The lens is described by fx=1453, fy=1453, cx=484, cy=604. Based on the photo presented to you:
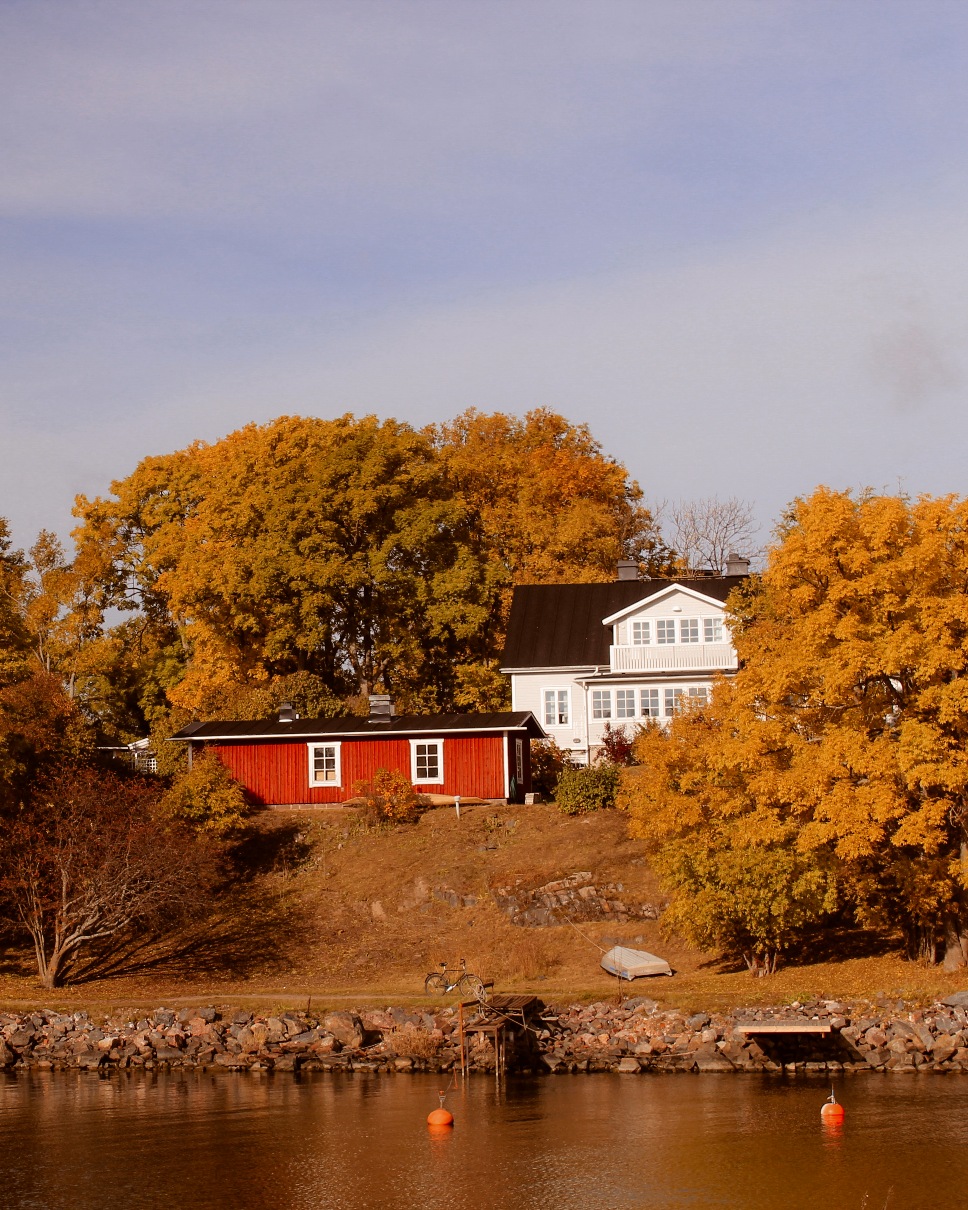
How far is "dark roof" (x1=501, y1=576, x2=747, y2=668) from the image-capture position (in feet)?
189

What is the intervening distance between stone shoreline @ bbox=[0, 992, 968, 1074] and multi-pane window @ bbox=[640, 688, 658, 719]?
21.7 meters

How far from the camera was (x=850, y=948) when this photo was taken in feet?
124

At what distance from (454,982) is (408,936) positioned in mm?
4305

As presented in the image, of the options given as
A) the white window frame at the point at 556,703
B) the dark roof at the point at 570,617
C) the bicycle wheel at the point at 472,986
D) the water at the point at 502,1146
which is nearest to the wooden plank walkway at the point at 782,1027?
the water at the point at 502,1146

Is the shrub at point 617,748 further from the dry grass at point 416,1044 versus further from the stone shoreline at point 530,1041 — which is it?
the dry grass at point 416,1044

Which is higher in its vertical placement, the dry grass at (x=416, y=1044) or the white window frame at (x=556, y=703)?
the white window frame at (x=556, y=703)

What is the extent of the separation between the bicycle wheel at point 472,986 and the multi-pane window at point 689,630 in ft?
73.3

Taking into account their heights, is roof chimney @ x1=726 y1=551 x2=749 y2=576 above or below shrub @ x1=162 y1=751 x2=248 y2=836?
above

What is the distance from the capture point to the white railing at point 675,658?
2197 inches

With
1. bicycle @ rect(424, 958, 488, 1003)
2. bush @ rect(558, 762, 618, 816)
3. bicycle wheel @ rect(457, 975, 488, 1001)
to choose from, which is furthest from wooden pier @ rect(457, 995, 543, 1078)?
bush @ rect(558, 762, 618, 816)

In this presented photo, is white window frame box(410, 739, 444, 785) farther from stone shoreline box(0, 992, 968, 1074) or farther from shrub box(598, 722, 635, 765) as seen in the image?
stone shoreline box(0, 992, 968, 1074)

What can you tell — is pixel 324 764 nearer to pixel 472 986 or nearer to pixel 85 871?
pixel 85 871

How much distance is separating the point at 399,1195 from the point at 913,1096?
1069 cm

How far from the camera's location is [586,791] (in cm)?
4825
